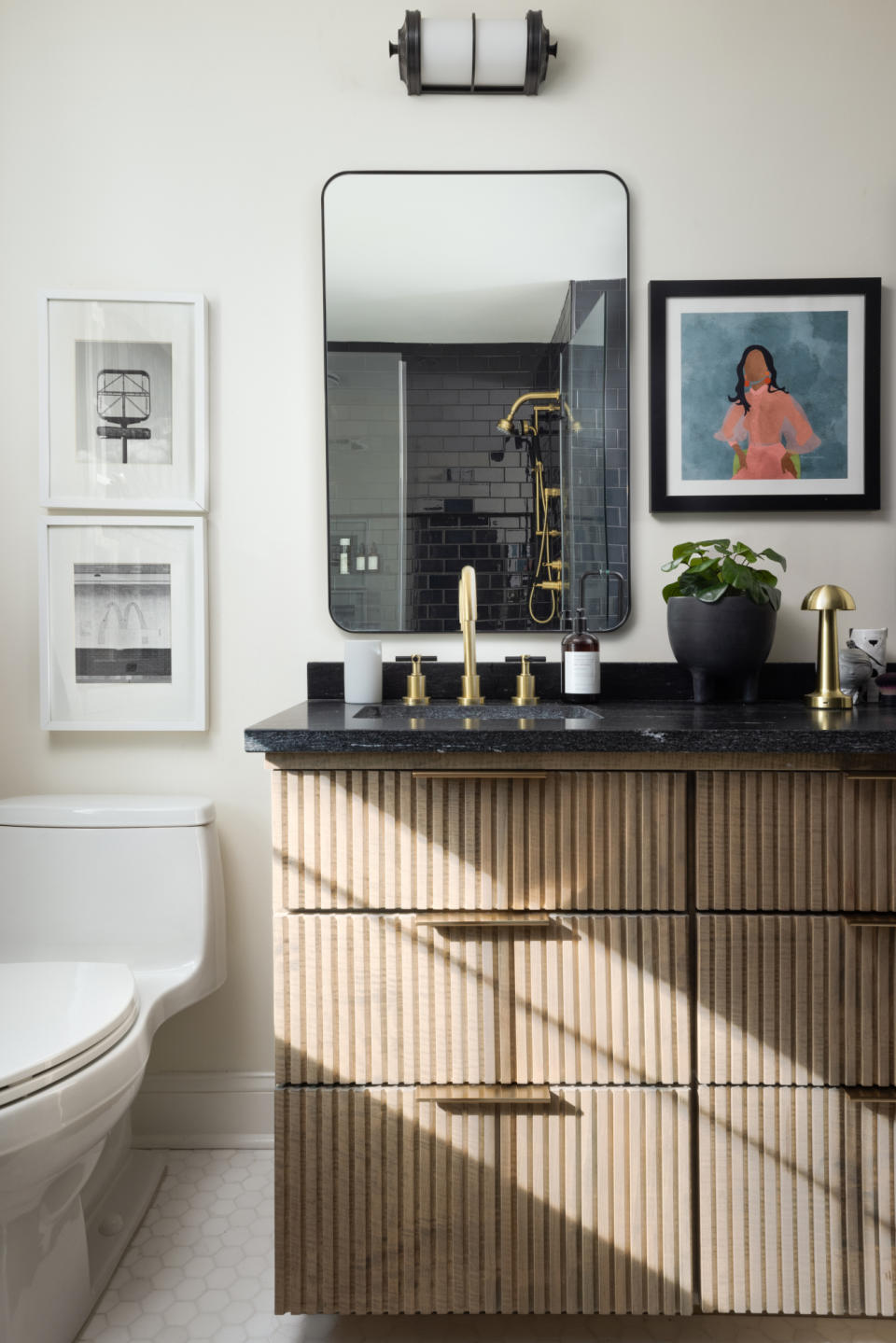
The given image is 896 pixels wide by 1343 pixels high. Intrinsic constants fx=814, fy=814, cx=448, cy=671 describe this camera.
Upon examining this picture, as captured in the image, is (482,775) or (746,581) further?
(746,581)

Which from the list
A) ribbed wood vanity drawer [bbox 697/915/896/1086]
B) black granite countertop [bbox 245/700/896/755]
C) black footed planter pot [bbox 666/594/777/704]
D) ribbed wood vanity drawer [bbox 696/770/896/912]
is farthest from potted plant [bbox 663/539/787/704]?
ribbed wood vanity drawer [bbox 697/915/896/1086]

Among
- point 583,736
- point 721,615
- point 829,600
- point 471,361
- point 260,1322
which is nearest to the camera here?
point 583,736

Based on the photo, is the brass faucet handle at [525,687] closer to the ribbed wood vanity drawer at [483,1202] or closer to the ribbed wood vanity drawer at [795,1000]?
the ribbed wood vanity drawer at [795,1000]

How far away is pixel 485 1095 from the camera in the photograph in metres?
1.17

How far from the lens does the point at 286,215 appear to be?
1.73 m

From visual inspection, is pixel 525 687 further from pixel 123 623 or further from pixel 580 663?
pixel 123 623

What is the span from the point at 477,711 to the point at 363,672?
24cm

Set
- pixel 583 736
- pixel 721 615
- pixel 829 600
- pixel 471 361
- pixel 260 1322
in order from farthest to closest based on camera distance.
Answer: pixel 471 361 → pixel 721 615 → pixel 829 600 → pixel 260 1322 → pixel 583 736

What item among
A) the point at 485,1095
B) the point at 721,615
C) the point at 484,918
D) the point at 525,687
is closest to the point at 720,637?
the point at 721,615

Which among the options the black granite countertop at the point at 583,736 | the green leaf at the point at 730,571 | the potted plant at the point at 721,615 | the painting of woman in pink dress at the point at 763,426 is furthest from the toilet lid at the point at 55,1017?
the painting of woman in pink dress at the point at 763,426

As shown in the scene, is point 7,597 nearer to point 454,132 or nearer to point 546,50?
point 454,132

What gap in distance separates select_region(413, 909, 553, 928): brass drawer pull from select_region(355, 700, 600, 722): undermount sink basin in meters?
0.39

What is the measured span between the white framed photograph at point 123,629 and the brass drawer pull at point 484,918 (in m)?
0.80

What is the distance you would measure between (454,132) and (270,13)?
46 cm
